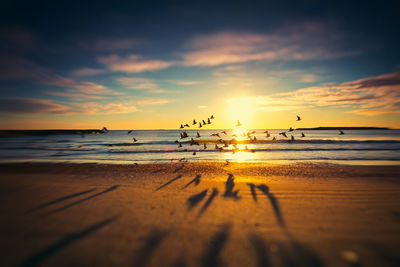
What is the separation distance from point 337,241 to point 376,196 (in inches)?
197

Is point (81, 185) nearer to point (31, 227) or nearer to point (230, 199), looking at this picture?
point (31, 227)

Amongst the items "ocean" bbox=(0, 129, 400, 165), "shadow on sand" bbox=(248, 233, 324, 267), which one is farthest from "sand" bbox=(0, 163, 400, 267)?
"ocean" bbox=(0, 129, 400, 165)

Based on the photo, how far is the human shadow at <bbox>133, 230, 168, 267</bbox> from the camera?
4.24 metres

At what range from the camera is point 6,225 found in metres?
5.79

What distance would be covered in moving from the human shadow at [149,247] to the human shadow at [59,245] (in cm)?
168

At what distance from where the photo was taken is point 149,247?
4.72 m

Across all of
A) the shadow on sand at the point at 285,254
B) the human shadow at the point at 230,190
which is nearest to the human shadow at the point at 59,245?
the shadow on sand at the point at 285,254

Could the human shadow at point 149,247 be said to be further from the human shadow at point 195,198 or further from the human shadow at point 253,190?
the human shadow at point 253,190

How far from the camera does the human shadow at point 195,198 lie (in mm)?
7415

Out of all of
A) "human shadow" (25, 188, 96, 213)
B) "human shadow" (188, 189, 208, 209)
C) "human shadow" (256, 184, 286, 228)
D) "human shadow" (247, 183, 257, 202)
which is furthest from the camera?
"human shadow" (247, 183, 257, 202)

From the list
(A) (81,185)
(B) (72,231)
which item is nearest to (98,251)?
(B) (72,231)

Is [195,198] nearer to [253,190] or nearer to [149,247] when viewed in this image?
[253,190]

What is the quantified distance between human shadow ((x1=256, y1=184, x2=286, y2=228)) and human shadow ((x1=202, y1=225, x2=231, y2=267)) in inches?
64.7

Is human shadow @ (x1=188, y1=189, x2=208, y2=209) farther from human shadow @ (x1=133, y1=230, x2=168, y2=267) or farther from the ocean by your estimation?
the ocean
